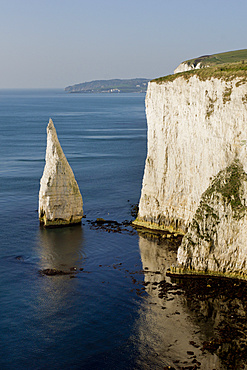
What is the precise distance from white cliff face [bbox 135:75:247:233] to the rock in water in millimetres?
7552

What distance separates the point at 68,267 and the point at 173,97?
64.9 ft

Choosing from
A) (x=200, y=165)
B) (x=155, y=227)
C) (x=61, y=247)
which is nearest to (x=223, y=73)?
(x=200, y=165)

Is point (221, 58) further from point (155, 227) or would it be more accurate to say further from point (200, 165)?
point (200, 165)

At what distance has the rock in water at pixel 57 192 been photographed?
5316cm

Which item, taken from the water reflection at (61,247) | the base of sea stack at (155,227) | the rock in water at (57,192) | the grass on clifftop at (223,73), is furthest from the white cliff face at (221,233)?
the rock in water at (57,192)

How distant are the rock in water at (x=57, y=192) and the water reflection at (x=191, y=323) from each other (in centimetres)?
1481

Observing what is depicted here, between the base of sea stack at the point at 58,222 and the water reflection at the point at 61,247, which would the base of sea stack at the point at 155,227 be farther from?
the base of sea stack at the point at 58,222

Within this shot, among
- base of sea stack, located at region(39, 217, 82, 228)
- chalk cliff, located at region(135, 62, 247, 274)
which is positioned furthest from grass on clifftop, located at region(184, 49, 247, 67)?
base of sea stack, located at region(39, 217, 82, 228)

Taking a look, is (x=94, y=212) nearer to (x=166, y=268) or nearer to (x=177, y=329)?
(x=166, y=268)

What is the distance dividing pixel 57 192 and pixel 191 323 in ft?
82.4

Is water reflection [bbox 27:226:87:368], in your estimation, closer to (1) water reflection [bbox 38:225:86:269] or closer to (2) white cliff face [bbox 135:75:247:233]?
(1) water reflection [bbox 38:225:86:269]

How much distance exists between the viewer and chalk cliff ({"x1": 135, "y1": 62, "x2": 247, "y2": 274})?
3888 centimetres

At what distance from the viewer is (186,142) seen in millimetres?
48062

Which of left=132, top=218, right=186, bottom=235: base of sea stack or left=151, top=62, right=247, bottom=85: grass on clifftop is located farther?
left=132, top=218, right=186, bottom=235: base of sea stack
